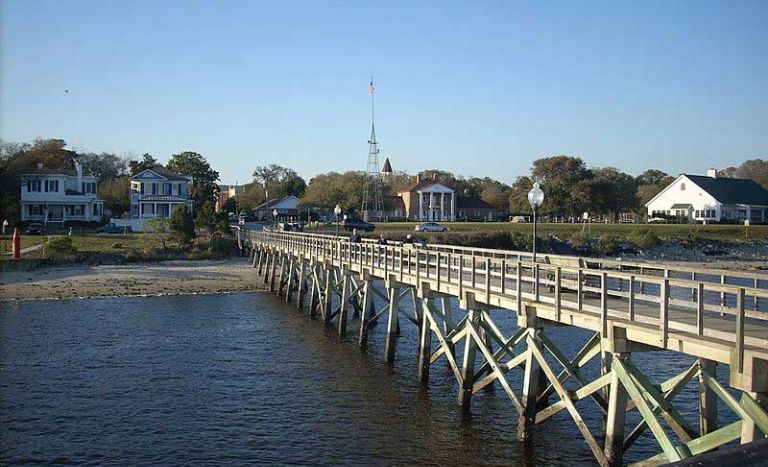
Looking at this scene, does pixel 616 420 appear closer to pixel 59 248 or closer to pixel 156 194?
pixel 59 248

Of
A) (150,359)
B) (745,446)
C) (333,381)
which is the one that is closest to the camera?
(745,446)

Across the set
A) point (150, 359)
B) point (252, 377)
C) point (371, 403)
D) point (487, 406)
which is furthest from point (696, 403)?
point (150, 359)

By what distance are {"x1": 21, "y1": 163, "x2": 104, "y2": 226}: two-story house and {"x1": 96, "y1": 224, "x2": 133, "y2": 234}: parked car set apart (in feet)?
16.4

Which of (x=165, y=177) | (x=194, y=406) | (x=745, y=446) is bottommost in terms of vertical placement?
(x=194, y=406)

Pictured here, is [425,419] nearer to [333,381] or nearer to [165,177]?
[333,381]

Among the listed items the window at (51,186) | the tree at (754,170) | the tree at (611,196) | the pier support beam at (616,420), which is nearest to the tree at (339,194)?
the tree at (611,196)

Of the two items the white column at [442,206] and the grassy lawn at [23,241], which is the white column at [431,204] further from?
the grassy lawn at [23,241]

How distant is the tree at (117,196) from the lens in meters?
92.2

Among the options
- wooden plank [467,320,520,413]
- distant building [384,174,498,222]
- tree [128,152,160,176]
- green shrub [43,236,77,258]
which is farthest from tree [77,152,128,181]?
wooden plank [467,320,520,413]

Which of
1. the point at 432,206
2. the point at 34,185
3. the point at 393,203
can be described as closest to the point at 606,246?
the point at 432,206

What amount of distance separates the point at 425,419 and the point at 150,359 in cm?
1163

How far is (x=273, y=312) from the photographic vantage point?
37.1 meters

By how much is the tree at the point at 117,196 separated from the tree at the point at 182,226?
33592 mm

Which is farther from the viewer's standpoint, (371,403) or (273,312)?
(273,312)
